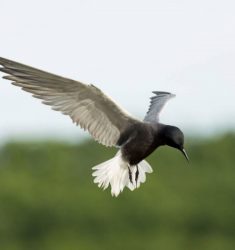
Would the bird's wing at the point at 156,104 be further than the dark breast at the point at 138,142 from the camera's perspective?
Yes

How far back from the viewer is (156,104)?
38.3 feet

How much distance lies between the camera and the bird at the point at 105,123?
34.0 ft

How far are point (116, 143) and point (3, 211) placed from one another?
54.5 feet

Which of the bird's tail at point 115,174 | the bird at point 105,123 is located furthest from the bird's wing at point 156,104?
the bird's tail at point 115,174

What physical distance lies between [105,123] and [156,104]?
3.75 ft

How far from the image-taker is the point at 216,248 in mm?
25734

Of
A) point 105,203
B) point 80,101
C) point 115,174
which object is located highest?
point 80,101

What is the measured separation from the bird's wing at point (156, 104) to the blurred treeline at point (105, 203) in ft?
43.5

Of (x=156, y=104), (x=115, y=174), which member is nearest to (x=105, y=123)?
(x=115, y=174)

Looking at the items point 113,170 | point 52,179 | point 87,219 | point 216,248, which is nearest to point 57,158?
point 52,179

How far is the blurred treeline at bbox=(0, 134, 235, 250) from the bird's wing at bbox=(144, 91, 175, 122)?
13.3 m

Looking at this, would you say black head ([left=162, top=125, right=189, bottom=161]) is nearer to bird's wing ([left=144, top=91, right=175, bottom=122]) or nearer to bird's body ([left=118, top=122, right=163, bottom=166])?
bird's body ([left=118, top=122, right=163, bottom=166])

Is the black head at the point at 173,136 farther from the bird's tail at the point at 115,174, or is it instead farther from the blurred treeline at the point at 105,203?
the blurred treeline at the point at 105,203

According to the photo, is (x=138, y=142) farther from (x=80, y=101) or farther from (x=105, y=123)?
(x=80, y=101)
